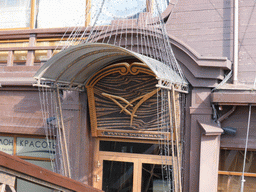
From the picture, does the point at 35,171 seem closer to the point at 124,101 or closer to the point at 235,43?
the point at 124,101

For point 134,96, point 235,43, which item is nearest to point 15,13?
point 134,96

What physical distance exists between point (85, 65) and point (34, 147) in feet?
9.17

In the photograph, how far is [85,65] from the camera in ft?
18.8

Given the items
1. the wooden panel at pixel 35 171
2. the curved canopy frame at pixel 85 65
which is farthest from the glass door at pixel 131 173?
the wooden panel at pixel 35 171

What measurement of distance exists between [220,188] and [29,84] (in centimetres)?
468

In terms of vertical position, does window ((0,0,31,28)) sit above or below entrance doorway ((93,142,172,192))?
above

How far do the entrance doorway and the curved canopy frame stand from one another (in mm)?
1641

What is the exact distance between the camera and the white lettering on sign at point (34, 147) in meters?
7.10

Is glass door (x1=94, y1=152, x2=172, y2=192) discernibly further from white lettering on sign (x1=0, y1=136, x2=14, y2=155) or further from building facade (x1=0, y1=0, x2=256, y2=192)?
white lettering on sign (x1=0, y1=136, x2=14, y2=155)

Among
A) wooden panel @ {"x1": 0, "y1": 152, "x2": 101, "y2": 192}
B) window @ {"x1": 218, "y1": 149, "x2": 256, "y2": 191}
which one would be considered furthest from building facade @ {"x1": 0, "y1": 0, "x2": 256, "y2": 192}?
wooden panel @ {"x1": 0, "y1": 152, "x2": 101, "y2": 192}

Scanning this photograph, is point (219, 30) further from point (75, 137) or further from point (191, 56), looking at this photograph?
point (75, 137)

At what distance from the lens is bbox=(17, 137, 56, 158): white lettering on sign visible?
7.10 meters

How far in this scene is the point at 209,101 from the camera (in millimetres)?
5555

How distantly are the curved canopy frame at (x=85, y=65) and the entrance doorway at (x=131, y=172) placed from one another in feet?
5.38
